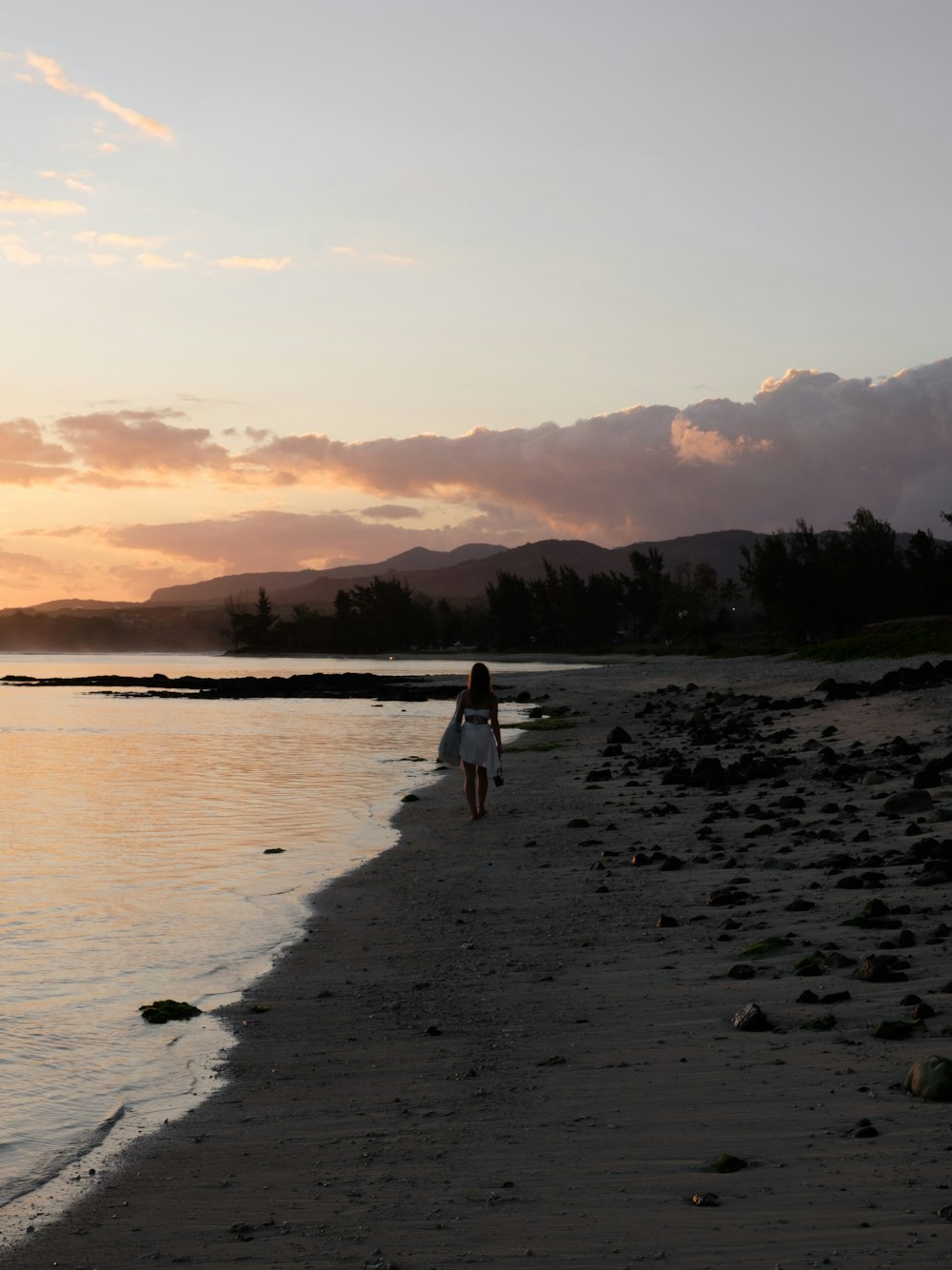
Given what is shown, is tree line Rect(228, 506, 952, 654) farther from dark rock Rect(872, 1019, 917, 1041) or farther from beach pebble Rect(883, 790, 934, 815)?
dark rock Rect(872, 1019, 917, 1041)

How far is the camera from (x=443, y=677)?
9238cm

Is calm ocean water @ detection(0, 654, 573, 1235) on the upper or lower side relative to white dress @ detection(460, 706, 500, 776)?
lower

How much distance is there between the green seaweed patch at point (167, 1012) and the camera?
8.66 m

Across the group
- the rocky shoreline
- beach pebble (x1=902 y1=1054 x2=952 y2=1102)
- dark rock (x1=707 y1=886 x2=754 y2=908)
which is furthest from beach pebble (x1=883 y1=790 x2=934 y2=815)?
the rocky shoreline

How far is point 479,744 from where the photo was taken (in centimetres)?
1816

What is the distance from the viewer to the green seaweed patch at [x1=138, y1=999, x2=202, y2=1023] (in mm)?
8656

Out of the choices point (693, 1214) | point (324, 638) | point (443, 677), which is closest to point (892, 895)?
point (693, 1214)

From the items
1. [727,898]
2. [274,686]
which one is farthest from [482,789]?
[274,686]

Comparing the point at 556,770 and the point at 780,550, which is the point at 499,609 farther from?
the point at 556,770

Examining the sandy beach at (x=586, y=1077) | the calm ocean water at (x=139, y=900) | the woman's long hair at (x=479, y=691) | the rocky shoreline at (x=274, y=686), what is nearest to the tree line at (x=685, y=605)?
the rocky shoreline at (x=274, y=686)

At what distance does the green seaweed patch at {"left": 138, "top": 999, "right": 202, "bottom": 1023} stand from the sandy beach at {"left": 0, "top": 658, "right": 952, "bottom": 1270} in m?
0.39

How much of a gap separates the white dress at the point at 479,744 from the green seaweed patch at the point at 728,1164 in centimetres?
1298

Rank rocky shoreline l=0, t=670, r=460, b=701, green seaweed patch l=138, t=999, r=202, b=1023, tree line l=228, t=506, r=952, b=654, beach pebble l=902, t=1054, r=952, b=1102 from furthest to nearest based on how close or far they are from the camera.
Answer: tree line l=228, t=506, r=952, b=654, rocky shoreline l=0, t=670, r=460, b=701, green seaweed patch l=138, t=999, r=202, b=1023, beach pebble l=902, t=1054, r=952, b=1102

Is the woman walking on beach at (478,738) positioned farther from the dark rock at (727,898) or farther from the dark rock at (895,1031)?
the dark rock at (895,1031)
